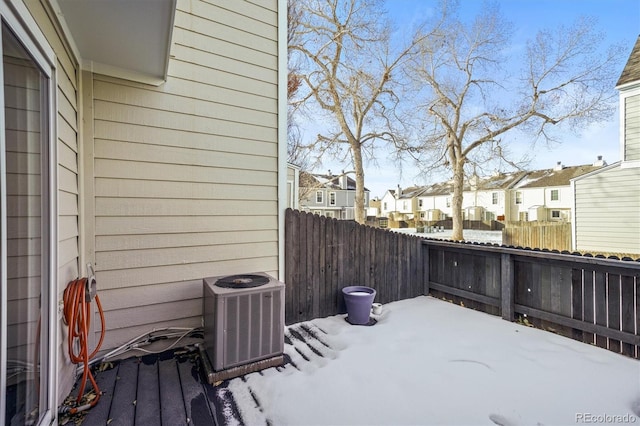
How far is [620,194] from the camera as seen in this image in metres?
8.43

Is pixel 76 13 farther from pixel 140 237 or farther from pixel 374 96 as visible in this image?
pixel 374 96

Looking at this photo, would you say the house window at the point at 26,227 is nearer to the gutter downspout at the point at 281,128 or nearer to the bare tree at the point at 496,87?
the gutter downspout at the point at 281,128

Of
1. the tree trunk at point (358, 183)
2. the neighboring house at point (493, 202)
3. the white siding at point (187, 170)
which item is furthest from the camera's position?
the neighboring house at point (493, 202)

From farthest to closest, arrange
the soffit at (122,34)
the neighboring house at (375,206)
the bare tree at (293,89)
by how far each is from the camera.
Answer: the neighboring house at (375,206) → the bare tree at (293,89) → the soffit at (122,34)

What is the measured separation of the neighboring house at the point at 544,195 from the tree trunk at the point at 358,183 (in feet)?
52.1

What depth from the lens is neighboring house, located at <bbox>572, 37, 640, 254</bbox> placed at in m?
6.82

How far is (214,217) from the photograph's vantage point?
9.39 feet

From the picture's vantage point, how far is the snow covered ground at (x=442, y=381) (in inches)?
72.2

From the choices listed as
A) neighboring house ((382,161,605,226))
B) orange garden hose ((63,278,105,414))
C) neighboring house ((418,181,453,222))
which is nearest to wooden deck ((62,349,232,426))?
orange garden hose ((63,278,105,414))

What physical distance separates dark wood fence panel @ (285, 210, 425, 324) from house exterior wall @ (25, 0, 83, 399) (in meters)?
1.83

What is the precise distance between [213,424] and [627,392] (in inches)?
109

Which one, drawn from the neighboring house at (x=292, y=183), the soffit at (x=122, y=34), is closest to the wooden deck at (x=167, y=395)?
the soffit at (x=122, y=34)

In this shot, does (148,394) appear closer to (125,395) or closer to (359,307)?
(125,395)

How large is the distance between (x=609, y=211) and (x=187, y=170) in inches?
445
